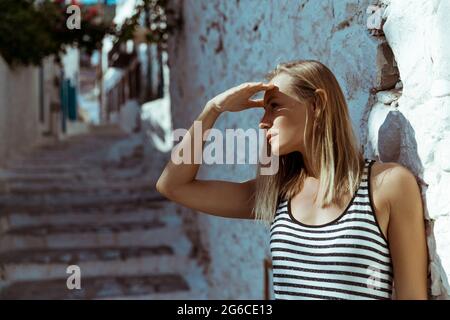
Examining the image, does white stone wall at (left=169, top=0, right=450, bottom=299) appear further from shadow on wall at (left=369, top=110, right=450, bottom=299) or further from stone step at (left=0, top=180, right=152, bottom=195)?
stone step at (left=0, top=180, right=152, bottom=195)

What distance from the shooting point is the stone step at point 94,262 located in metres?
4.38

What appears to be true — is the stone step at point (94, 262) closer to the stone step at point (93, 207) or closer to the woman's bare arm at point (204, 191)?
the stone step at point (93, 207)

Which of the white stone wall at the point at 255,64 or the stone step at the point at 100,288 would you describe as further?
the stone step at the point at 100,288

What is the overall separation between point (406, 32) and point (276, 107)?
0.38 m

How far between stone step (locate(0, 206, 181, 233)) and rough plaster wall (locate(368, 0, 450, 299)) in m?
3.99

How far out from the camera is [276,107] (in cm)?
141

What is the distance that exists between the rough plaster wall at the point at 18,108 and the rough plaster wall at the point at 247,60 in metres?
2.62

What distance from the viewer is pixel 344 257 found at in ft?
4.12

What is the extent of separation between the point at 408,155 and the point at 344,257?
341 millimetres

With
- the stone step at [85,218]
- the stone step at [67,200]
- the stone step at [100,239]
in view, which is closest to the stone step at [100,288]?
the stone step at [100,239]

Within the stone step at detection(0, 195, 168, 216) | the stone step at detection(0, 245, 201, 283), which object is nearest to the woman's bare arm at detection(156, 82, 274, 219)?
the stone step at detection(0, 245, 201, 283)

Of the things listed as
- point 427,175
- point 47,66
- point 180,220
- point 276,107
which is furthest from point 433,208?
point 47,66

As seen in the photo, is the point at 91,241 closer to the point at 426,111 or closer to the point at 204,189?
the point at 204,189

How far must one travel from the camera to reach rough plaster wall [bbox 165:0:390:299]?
1.72 meters
